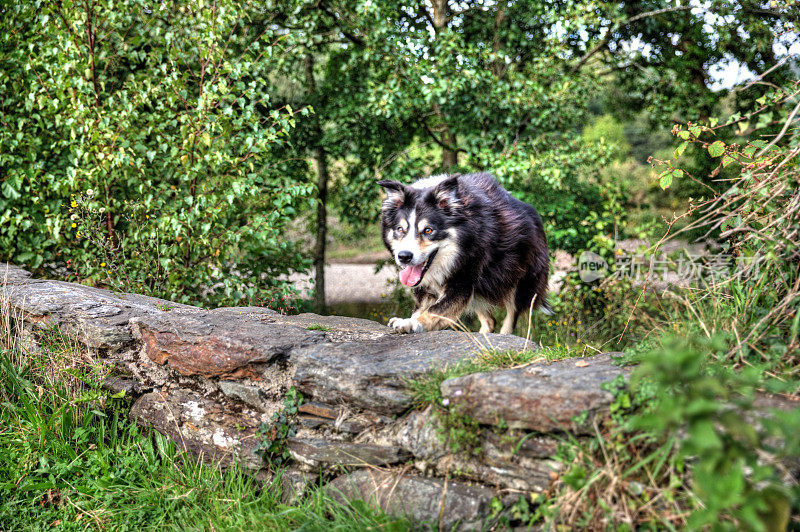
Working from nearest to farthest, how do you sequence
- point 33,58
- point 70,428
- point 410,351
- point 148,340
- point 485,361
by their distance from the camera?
point 485,361, point 410,351, point 70,428, point 148,340, point 33,58

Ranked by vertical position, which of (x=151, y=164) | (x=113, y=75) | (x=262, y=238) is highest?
(x=113, y=75)

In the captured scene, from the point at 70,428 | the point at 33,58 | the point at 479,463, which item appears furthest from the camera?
the point at 33,58

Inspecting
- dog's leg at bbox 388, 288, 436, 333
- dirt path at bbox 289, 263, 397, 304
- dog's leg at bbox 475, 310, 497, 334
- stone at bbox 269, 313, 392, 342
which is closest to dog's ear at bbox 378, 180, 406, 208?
dog's leg at bbox 388, 288, 436, 333

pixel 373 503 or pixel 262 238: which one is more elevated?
pixel 262 238

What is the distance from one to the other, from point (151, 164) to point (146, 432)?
283 cm

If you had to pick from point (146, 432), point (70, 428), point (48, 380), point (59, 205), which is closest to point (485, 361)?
point (146, 432)

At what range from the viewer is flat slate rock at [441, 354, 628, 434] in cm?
242

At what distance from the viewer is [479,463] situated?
8.71ft

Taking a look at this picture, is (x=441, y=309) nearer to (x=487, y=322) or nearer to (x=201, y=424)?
(x=487, y=322)

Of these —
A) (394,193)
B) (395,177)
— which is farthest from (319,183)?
(394,193)

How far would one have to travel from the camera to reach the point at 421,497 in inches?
105

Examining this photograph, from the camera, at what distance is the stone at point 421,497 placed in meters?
2.54

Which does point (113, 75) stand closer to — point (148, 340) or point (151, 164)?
point (151, 164)

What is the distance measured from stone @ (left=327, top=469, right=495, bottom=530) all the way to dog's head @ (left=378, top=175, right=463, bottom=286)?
5.46 ft
